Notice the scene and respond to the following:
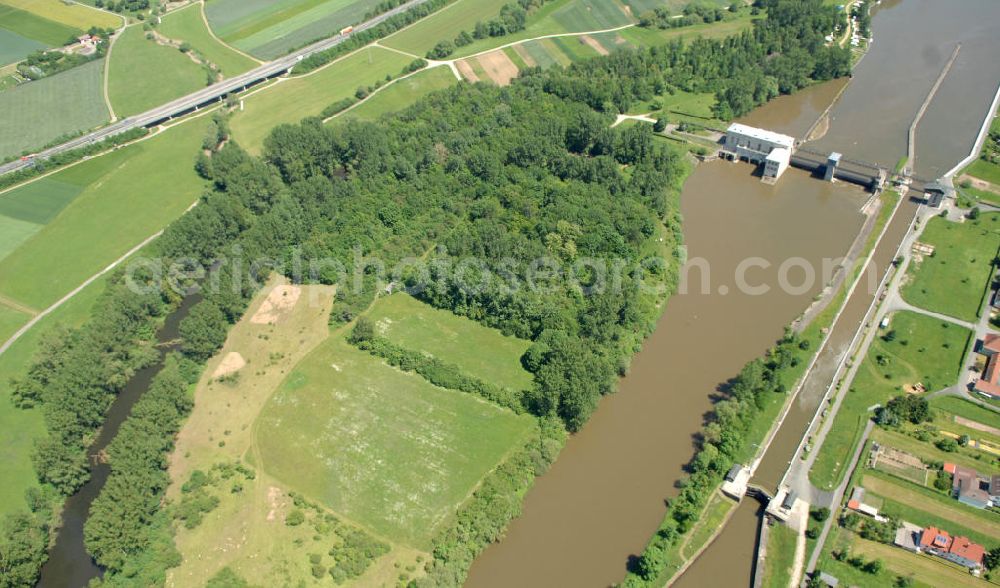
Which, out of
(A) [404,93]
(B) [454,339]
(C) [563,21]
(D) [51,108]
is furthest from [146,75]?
(B) [454,339]

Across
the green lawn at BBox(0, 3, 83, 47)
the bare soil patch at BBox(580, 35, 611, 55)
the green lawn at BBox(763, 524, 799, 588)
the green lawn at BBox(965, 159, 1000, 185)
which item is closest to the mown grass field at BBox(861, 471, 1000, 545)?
the green lawn at BBox(763, 524, 799, 588)

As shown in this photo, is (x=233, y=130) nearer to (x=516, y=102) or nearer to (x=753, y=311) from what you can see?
(x=516, y=102)

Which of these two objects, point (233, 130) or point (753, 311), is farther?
point (233, 130)

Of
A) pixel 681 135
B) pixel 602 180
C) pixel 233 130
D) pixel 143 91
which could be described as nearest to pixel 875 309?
pixel 602 180

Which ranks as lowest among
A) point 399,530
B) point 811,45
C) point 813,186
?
point 399,530

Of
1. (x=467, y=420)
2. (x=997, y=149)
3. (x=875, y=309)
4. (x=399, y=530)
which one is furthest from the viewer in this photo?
(x=997, y=149)

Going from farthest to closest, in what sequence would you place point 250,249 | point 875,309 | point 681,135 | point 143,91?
point 143,91, point 681,135, point 250,249, point 875,309

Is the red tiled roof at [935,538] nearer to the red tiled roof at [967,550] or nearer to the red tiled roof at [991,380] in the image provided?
the red tiled roof at [967,550]

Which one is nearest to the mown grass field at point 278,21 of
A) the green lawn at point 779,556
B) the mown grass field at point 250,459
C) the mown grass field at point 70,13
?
the mown grass field at point 70,13
